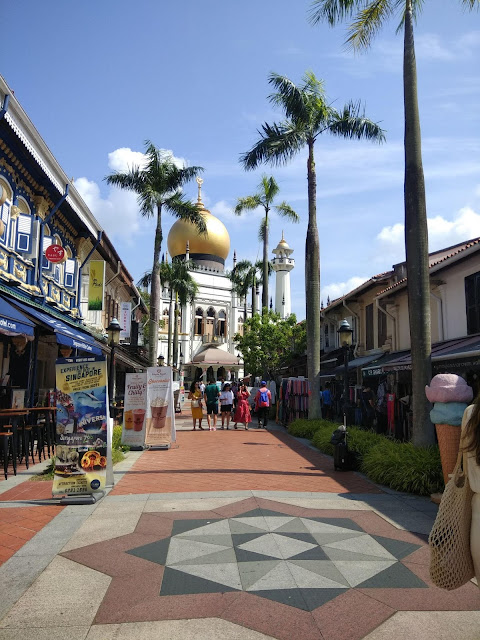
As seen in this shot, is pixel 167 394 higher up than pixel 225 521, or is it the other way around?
pixel 167 394

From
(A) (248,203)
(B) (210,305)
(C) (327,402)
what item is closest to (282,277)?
(B) (210,305)

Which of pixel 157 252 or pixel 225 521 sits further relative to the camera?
pixel 157 252

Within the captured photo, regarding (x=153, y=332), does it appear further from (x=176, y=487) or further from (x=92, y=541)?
(x=92, y=541)

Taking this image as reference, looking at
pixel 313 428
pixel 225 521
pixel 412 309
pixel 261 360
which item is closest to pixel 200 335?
pixel 261 360

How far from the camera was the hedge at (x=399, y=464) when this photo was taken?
8.36 metres

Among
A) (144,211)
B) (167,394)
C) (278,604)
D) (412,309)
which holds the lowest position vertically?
(278,604)

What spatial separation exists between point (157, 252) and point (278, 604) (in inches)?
678

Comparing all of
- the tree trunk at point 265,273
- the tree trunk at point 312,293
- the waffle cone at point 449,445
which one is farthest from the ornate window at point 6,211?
the tree trunk at point 265,273

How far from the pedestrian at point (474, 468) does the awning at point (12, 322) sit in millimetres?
8532

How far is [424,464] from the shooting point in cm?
860

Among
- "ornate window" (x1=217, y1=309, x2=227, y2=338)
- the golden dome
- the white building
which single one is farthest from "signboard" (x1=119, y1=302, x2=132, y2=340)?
"ornate window" (x1=217, y1=309, x2=227, y2=338)

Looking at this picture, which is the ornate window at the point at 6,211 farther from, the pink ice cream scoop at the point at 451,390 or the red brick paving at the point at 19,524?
the pink ice cream scoop at the point at 451,390

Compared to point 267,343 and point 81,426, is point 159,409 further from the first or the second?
point 267,343

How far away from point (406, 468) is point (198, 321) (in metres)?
Result: 48.0
